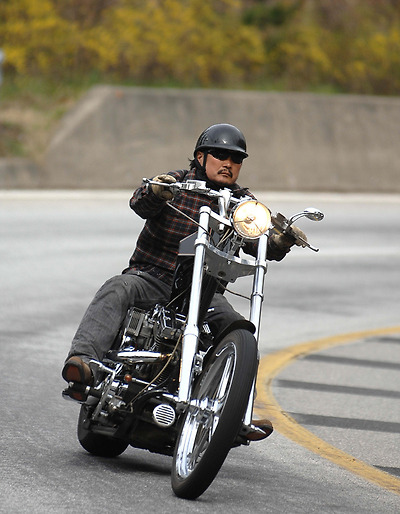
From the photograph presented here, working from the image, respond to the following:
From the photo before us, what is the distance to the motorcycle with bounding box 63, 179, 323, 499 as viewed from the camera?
207 inches

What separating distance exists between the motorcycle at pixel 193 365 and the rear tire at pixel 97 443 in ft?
0.31

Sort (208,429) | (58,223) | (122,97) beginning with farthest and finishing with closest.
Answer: (122,97) < (58,223) < (208,429)

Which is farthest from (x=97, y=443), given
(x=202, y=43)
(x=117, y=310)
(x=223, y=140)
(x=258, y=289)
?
(x=202, y=43)

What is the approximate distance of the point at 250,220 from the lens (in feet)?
17.9

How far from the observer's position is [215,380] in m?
5.45

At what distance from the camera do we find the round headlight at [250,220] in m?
5.45

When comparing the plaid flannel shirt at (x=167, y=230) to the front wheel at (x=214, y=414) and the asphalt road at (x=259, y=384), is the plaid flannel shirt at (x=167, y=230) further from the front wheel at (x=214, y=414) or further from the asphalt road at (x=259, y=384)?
the asphalt road at (x=259, y=384)

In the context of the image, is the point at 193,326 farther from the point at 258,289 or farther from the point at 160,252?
the point at 160,252

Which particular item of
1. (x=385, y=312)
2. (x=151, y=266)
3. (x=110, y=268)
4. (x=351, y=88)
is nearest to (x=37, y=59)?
(x=351, y=88)

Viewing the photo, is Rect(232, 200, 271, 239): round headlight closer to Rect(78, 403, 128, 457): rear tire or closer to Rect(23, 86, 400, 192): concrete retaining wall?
Rect(78, 403, 128, 457): rear tire

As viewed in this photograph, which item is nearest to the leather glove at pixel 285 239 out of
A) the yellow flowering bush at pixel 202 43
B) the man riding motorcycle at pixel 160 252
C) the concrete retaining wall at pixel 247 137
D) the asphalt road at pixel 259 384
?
the man riding motorcycle at pixel 160 252

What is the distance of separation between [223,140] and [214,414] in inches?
60.2

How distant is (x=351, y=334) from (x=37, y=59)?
54.8 feet

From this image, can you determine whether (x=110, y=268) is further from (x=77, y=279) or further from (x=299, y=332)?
(x=299, y=332)
